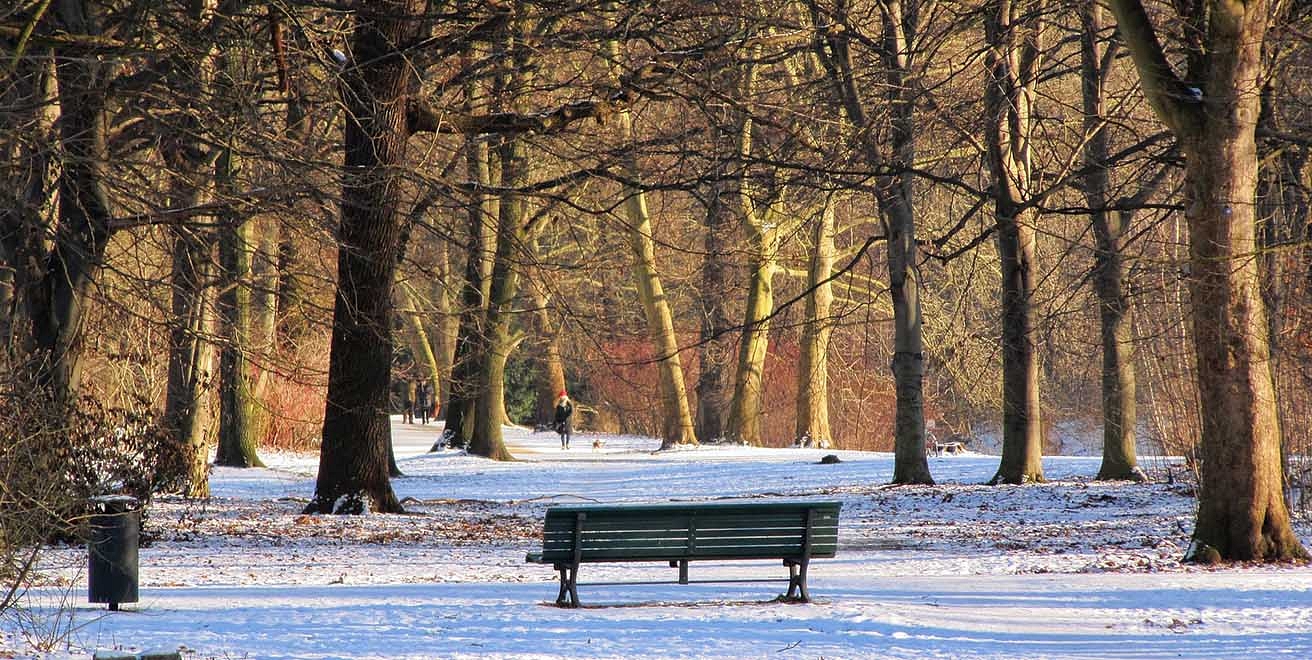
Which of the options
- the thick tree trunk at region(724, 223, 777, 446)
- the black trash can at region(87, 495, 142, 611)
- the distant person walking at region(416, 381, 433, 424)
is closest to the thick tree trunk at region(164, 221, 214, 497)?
the black trash can at region(87, 495, 142, 611)

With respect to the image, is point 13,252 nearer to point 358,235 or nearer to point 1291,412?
point 358,235

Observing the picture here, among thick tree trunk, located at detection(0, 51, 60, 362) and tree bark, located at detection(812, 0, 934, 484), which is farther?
tree bark, located at detection(812, 0, 934, 484)

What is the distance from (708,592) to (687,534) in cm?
79

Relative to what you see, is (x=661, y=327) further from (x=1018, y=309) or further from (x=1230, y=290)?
(x=1230, y=290)

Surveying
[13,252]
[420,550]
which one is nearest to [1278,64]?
[420,550]

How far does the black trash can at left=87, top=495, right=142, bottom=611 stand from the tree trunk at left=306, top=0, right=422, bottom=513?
224 inches

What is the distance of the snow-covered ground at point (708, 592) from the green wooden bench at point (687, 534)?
0.31 m

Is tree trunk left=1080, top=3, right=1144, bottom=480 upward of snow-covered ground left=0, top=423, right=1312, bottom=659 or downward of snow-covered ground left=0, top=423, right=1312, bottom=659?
upward

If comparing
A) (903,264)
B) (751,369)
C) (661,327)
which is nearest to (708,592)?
(903,264)

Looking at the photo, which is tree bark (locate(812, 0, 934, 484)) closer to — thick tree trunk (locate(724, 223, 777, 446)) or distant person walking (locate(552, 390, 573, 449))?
thick tree trunk (locate(724, 223, 777, 446))

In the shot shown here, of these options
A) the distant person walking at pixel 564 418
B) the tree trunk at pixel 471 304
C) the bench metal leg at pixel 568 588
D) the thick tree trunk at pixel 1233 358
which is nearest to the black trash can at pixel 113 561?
the bench metal leg at pixel 568 588

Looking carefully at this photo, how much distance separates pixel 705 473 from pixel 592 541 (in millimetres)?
17093

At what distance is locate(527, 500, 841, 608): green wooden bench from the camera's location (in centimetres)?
938

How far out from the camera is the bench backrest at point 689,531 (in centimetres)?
938
